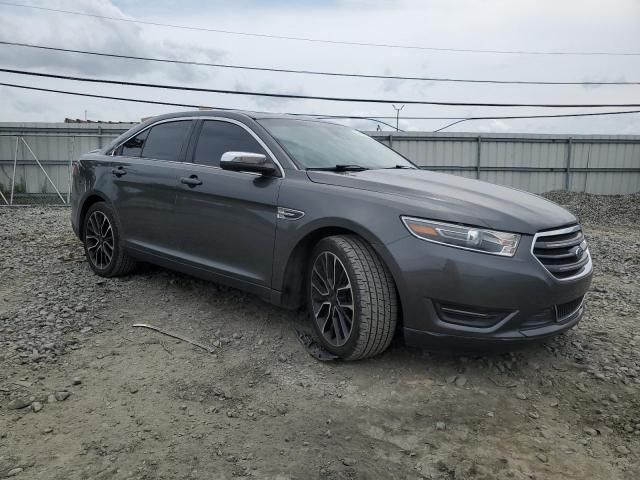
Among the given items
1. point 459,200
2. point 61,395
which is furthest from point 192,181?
point 459,200

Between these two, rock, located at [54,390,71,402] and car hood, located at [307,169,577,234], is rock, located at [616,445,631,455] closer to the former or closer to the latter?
car hood, located at [307,169,577,234]

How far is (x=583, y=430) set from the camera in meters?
2.85

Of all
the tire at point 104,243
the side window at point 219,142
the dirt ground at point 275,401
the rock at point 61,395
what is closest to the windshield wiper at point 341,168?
the side window at point 219,142

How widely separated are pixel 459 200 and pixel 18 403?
2802mm

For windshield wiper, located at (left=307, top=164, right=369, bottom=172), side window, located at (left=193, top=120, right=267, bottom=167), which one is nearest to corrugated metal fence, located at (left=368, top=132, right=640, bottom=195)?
side window, located at (left=193, top=120, right=267, bottom=167)

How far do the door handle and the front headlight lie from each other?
1.98 meters

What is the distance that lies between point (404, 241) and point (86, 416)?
202cm

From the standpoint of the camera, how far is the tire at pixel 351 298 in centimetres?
323

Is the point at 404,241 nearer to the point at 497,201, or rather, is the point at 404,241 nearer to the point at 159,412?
the point at 497,201

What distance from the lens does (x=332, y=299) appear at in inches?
137

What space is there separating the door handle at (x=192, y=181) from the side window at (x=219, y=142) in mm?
166

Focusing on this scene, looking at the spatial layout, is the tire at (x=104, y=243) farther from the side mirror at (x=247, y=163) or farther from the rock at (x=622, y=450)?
the rock at (x=622, y=450)

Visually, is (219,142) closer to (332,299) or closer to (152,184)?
(152,184)

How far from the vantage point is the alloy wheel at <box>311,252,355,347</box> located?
3376 mm
